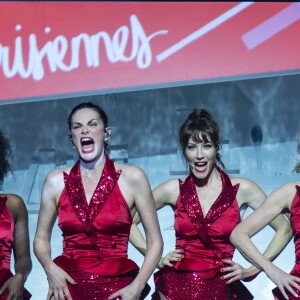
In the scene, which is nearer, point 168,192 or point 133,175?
point 133,175

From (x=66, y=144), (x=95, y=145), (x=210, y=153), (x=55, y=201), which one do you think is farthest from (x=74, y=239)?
(x=66, y=144)

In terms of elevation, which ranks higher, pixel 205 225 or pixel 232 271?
pixel 205 225

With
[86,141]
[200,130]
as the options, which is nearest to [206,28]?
[200,130]

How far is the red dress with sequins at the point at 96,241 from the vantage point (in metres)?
3.18

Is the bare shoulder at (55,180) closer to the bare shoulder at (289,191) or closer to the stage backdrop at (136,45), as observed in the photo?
the bare shoulder at (289,191)

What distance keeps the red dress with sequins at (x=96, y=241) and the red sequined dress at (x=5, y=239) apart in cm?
41

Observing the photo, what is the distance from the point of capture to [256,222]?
3.27m

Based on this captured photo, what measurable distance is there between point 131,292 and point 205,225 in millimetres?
569

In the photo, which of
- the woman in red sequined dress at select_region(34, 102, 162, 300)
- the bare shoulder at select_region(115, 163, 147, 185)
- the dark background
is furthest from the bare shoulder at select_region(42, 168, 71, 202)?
the dark background

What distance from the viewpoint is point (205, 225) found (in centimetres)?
345

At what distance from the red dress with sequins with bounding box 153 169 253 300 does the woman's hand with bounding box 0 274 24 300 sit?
2.07ft

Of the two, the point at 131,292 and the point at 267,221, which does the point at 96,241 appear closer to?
the point at 131,292

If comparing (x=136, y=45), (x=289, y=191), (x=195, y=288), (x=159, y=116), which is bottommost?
(x=195, y=288)

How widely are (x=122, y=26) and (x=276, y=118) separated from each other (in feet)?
3.42
